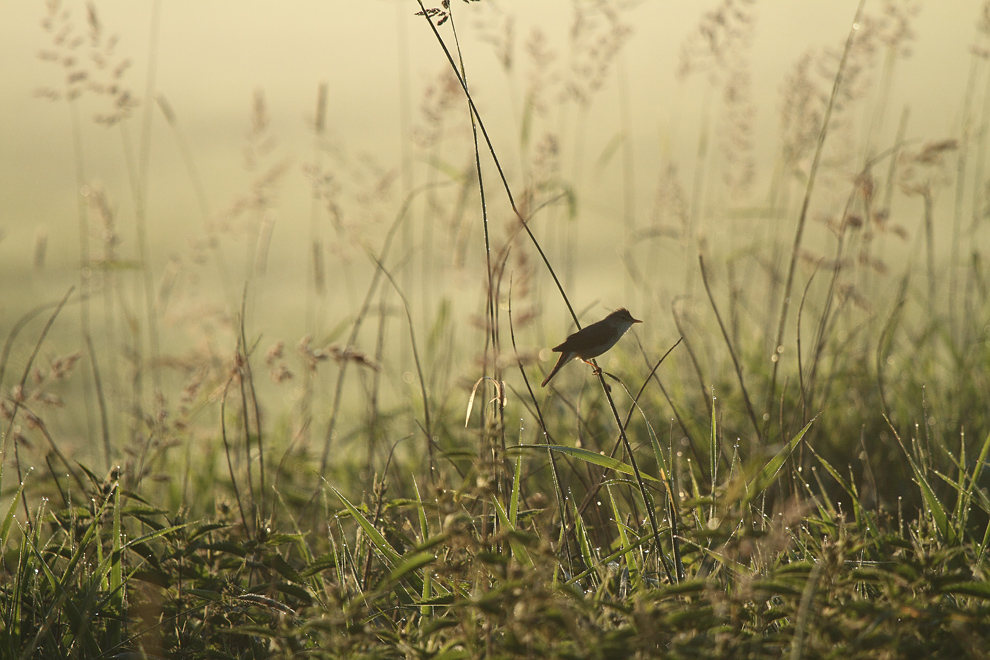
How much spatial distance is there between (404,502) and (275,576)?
0.49 meters

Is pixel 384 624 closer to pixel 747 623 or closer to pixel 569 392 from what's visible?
pixel 747 623

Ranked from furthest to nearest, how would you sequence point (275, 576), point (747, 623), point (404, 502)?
1. point (275, 576)
2. point (404, 502)
3. point (747, 623)

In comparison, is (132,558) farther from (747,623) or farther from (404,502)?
(747,623)

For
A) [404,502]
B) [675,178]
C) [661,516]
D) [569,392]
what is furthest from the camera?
[675,178]

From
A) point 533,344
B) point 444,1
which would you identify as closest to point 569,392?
point 533,344

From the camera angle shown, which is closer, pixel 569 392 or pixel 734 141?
pixel 569 392

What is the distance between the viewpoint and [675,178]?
4215mm

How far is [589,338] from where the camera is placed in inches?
72.4

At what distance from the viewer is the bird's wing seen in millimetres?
1814

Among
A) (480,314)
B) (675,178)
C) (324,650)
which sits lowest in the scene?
(324,650)

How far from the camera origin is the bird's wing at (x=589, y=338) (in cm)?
181

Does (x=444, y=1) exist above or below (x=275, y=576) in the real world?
above

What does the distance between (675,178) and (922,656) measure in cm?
326

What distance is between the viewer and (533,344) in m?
4.35
